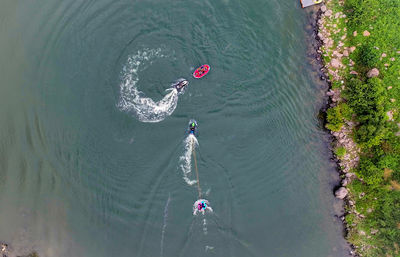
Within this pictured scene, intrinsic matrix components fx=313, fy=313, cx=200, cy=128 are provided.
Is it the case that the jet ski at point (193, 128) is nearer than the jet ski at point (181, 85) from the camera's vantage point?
Yes

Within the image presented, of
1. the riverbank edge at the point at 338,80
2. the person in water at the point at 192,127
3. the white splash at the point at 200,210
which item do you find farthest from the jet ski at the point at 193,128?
the riverbank edge at the point at 338,80

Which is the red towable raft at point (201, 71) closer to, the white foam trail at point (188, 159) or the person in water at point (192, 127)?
the person in water at point (192, 127)

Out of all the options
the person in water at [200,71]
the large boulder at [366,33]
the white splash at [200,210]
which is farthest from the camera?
the large boulder at [366,33]

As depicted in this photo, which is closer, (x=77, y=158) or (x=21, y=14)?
(x=77, y=158)

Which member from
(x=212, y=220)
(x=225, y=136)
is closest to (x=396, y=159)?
(x=225, y=136)

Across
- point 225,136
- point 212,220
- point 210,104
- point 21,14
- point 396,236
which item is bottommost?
point 212,220

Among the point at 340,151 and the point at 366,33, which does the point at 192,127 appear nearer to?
the point at 340,151

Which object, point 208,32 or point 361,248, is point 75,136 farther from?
point 361,248
